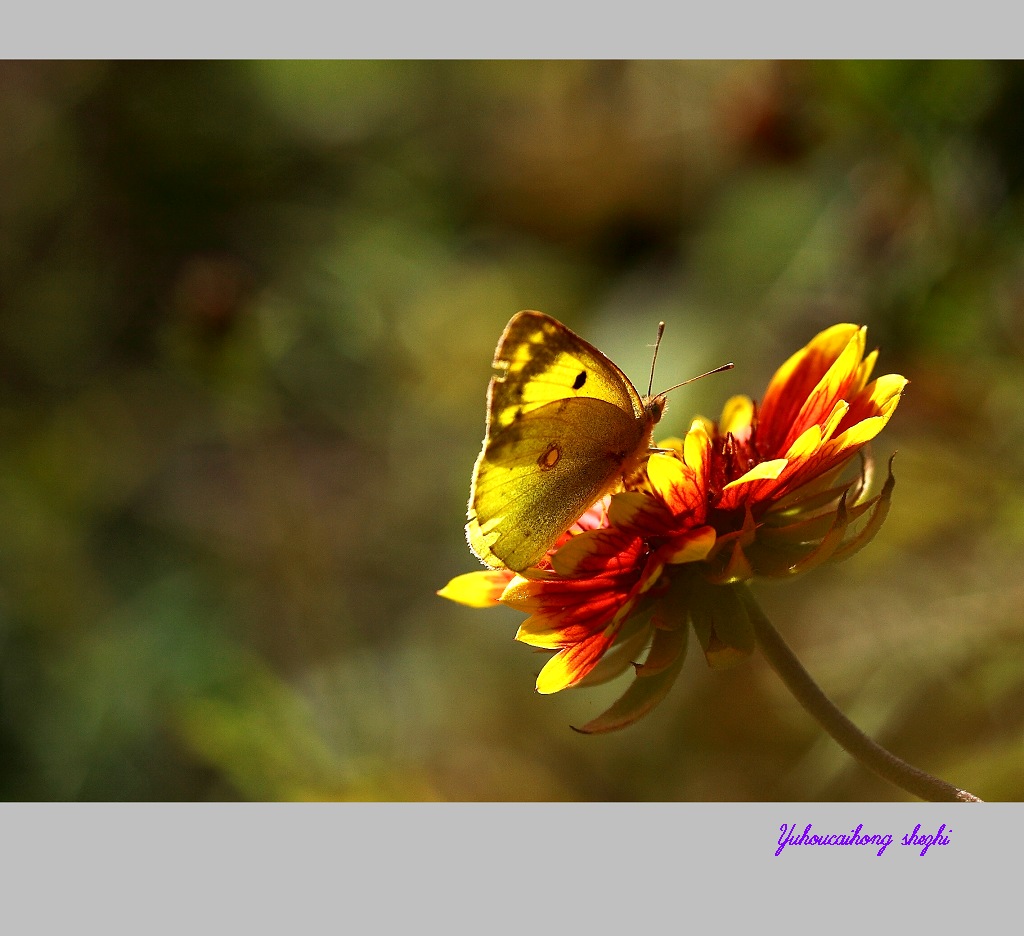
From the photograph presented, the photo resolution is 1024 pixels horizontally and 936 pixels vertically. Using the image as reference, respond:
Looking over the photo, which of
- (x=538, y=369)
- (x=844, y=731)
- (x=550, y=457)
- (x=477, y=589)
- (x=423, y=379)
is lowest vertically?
(x=423, y=379)

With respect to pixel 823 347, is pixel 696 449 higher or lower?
lower

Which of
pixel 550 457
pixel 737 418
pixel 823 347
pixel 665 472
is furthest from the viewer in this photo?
pixel 737 418

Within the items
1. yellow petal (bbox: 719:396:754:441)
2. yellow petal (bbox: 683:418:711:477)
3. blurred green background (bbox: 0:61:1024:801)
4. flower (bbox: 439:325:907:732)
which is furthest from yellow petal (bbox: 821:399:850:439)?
blurred green background (bbox: 0:61:1024:801)

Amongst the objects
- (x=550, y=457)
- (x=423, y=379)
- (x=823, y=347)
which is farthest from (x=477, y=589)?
(x=423, y=379)

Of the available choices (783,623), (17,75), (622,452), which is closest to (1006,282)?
(783,623)

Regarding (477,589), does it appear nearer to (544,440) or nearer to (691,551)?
(544,440)

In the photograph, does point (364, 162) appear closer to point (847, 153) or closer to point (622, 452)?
point (847, 153)

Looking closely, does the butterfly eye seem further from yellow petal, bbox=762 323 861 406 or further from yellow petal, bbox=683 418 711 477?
yellow petal, bbox=762 323 861 406
